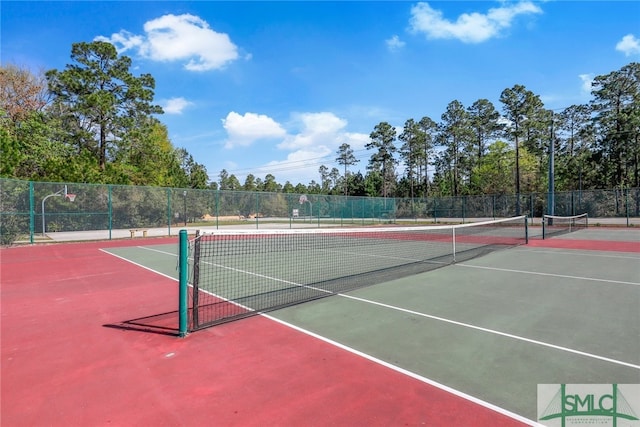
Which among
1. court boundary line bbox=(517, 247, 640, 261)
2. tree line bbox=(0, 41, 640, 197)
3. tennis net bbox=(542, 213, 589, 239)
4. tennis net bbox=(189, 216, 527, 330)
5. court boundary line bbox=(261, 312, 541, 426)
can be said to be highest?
tree line bbox=(0, 41, 640, 197)

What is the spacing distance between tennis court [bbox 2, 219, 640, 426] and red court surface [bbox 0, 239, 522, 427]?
16 mm

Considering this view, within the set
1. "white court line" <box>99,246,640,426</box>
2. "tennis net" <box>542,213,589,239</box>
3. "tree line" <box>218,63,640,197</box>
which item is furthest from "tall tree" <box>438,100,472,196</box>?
"white court line" <box>99,246,640,426</box>

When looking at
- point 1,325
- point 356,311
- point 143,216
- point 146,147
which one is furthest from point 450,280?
point 146,147

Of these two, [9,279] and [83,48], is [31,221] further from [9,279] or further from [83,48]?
[83,48]

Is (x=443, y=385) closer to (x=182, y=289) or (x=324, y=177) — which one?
(x=182, y=289)

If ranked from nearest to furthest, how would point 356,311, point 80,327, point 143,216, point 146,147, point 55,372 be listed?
1. point 55,372
2. point 80,327
3. point 356,311
4. point 143,216
5. point 146,147

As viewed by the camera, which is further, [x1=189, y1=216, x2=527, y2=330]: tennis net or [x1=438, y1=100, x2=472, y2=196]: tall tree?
[x1=438, y1=100, x2=472, y2=196]: tall tree

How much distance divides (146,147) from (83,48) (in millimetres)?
9465

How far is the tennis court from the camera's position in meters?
2.97

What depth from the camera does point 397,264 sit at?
10195 millimetres

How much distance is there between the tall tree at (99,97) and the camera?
28625mm

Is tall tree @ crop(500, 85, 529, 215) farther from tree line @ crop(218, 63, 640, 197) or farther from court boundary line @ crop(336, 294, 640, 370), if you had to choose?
court boundary line @ crop(336, 294, 640, 370)

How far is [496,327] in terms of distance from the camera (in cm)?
479

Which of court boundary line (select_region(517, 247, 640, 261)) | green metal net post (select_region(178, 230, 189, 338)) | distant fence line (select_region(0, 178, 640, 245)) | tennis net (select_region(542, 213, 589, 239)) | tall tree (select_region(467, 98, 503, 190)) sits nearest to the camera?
green metal net post (select_region(178, 230, 189, 338))
